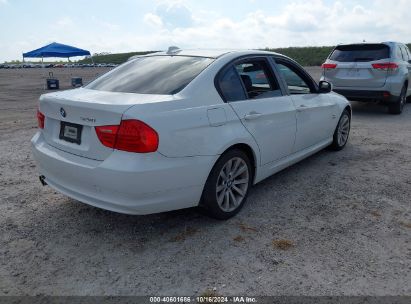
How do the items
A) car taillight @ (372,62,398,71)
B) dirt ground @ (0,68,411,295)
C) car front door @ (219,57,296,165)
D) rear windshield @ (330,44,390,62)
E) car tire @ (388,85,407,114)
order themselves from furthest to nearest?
1. car tire @ (388,85,407,114)
2. rear windshield @ (330,44,390,62)
3. car taillight @ (372,62,398,71)
4. car front door @ (219,57,296,165)
5. dirt ground @ (0,68,411,295)

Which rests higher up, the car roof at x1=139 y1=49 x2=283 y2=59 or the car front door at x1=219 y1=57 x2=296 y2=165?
the car roof at x1=139 y1=49 x2=283 y2=59

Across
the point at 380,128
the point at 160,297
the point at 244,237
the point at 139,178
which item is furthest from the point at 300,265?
the point at 380,128

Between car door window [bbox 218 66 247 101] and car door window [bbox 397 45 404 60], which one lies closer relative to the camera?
car door window [bbox 218 66 247 101]

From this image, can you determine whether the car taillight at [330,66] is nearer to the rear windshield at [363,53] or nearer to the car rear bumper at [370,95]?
the rear windshield at [363,53]

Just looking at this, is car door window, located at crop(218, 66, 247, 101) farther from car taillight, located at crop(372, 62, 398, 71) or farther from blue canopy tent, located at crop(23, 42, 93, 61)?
blue canopy tent, located at crop(23, 42, 93, 61)

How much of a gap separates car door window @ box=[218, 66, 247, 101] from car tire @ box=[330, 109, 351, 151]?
273 centimetres

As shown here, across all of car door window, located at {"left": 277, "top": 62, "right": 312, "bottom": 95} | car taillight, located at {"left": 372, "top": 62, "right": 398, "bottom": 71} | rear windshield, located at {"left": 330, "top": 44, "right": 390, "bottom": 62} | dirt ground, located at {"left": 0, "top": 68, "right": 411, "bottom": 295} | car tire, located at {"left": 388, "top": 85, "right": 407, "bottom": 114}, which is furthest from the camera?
car tire, located at {"left": 388, "top": 85, "right": 407, "bottom": 114}

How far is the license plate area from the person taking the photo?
10.6 ft

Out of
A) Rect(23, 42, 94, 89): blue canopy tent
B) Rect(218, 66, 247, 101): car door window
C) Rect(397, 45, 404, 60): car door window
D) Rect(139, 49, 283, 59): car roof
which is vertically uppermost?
Rect(23, 42, 94, 89): blue canopy tent

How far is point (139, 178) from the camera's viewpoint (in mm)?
2924

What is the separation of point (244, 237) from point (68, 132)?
6.05 ft

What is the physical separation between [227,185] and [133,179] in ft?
3.71

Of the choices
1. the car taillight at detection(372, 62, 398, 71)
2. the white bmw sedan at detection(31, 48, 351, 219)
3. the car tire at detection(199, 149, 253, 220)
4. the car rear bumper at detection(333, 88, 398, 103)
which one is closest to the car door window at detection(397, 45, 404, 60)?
the car taillight at detection(372, 62, 398, 71)

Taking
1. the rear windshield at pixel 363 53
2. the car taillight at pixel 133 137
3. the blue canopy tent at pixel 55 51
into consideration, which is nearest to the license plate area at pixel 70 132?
the car taillight at pixel 133 137
